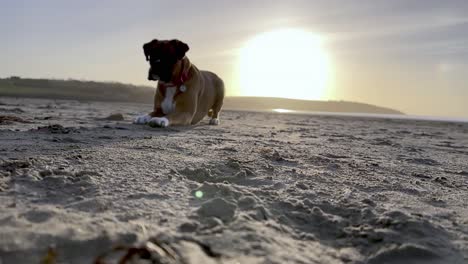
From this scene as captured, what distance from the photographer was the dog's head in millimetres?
5547

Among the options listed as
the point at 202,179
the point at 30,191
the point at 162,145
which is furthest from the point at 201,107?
the point at 30,191

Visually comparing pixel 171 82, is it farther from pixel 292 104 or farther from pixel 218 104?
pixel 292 104

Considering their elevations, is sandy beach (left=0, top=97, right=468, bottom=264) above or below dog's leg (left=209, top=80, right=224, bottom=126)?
below

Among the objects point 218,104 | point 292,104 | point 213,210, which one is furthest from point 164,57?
point 292,104

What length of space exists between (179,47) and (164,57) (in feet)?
0.96

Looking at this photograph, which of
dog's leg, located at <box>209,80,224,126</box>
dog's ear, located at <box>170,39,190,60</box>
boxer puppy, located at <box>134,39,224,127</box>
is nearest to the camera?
boxer puppy, located at <box>134,39,224,127</box>

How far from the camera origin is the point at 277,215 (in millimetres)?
1621

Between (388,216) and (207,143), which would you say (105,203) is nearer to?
(388,216)

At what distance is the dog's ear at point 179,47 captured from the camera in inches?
224

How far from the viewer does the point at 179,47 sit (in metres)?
5.71

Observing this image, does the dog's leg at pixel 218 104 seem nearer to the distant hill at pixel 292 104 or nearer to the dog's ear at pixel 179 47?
the dog's ear at pixel 179 47

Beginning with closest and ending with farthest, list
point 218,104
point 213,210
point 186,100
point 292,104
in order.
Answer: point 213,210, point 186,100, point 218,104, point 292,104

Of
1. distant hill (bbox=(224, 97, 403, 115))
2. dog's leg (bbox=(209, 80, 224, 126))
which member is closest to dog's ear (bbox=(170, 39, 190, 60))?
dog's leg (bbox=(209, 80, 224, 126))

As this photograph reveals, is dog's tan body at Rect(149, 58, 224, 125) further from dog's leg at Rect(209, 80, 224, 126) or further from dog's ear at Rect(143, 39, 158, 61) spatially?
dog's leg at Rect(209, 80, 224, 126)
